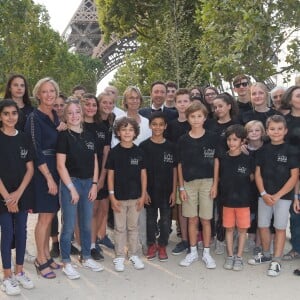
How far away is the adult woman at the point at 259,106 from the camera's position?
4.77 meters

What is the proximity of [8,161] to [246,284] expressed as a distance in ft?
7.95

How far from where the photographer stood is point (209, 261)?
174 inches

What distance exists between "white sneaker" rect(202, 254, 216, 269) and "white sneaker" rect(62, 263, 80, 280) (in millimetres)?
1304

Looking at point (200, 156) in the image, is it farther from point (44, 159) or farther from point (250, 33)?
point (250, 33)

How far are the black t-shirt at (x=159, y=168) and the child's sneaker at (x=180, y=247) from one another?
60 centimetres

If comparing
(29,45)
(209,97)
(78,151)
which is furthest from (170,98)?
(29,45)

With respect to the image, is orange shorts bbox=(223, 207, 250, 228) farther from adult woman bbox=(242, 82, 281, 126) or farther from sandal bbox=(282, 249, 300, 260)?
adult woman bbox=(242, 82, 281, 126)

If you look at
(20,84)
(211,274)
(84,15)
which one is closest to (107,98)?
(20,84)

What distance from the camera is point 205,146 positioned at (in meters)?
4.38

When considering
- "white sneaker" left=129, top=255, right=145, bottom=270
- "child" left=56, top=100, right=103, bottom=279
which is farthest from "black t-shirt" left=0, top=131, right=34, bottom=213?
"white sneaker" left=129, top=255, right=145, bottom=270

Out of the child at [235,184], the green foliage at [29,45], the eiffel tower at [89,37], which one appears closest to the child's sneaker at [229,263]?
the child at [235,184]

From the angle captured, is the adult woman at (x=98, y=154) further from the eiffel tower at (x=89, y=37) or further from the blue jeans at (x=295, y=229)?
the eiffel tower at (x=89, y=37)

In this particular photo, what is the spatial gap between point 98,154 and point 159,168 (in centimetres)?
68

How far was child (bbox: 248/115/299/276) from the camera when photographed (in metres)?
4.25
